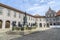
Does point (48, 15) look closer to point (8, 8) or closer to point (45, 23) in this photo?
point (45, 23)

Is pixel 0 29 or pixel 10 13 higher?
pixel 10 13

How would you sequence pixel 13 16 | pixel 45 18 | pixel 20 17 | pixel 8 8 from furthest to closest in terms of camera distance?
pixel 45 18
pixel 20 17
pixel 13 16
pixel 8 8

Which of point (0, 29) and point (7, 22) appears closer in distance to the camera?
point (0, 29)

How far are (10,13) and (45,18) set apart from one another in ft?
104

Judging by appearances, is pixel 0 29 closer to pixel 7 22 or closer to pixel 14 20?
pixel 7 22

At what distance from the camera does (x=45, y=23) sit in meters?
55.9

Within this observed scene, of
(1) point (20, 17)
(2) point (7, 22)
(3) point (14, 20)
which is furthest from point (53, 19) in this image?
(2) point (7, 22)

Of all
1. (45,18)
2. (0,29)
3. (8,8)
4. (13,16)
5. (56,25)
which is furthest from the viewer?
(45,18)

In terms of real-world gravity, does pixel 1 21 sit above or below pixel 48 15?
below

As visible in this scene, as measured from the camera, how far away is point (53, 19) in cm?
5450

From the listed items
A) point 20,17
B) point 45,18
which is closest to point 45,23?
point 45,18

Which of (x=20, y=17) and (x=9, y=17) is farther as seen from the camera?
(x=20, y=17)

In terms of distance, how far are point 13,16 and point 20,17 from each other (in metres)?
5.30

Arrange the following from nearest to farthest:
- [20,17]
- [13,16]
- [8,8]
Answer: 1. [8,8]
2. [13,16]
3. [20,17]
